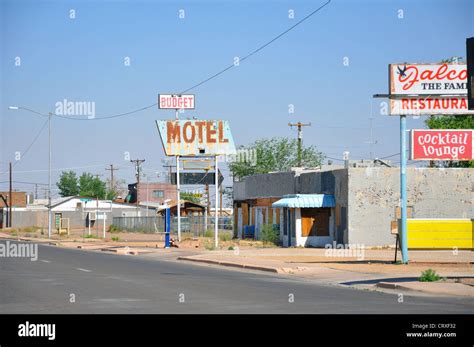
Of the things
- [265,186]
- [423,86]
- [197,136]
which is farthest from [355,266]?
[265,186]

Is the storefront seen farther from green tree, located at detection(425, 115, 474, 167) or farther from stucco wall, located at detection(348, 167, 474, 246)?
green tree, located at detection(425, 115, 474, 167)

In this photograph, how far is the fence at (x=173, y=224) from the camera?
234ft

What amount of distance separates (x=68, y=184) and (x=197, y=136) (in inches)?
5043

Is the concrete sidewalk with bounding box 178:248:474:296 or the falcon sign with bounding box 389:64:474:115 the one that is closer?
the concrete sidewalk with bounding box 178:248:474:296

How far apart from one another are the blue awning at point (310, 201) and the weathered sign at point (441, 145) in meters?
10.3

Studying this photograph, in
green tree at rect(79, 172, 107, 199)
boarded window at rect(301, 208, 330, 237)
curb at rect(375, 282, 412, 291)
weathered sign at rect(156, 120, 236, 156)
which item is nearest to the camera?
curb at rect(375, 282, 412, 291)

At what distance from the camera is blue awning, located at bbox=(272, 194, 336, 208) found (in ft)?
159

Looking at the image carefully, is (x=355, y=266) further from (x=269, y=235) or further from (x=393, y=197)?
(x=269, y=235)

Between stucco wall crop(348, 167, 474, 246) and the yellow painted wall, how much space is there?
524 inches

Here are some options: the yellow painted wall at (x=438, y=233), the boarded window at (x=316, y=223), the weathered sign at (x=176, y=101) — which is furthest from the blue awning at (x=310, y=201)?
the yellow painted wall at (x=438, y=233)

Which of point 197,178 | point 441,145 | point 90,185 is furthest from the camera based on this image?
point 90,185

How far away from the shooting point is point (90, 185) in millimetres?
171500

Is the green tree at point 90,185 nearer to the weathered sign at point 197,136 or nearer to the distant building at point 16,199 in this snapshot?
the distant building at point 16,199

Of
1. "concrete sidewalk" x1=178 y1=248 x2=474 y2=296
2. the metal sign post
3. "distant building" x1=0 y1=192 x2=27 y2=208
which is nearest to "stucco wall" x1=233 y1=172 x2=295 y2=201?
the metal sign post
